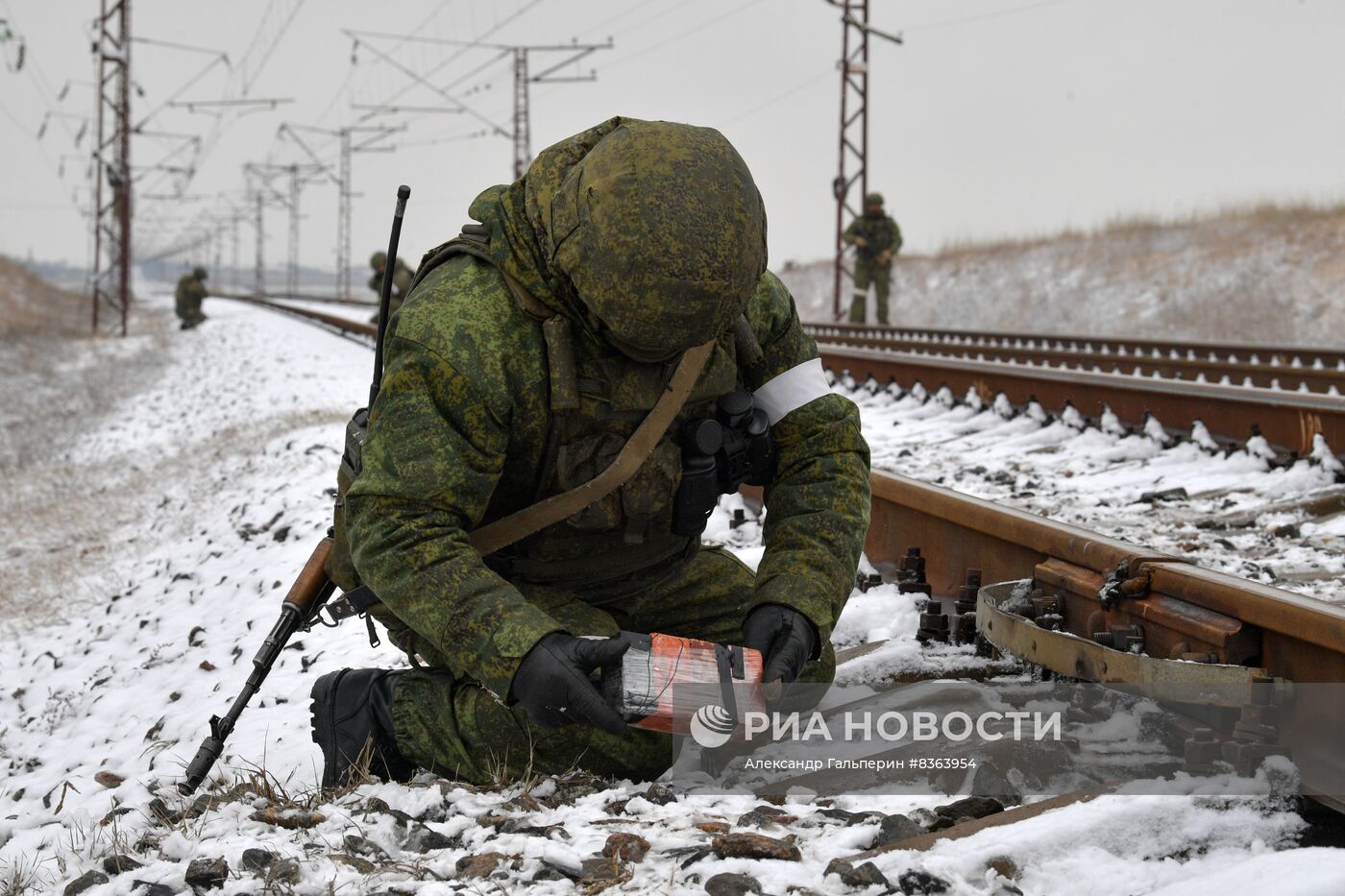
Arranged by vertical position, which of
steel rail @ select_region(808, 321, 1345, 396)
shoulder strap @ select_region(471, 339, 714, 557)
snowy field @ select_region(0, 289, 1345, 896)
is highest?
steel rail @ select_region(808, 321, 1345, 396)

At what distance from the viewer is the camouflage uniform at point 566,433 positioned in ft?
8.59

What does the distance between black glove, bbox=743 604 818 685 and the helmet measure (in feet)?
2.15

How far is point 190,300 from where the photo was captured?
32.2 meters

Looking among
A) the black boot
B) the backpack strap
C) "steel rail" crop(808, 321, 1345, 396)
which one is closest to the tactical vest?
the backpack strap

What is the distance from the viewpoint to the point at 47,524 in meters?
9.52

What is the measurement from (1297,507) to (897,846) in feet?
11.1

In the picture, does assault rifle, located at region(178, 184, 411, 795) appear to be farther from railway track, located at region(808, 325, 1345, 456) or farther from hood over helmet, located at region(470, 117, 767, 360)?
railway track, located at region(808, 325, 1345, 456)

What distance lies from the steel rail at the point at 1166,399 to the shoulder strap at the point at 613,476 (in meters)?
3.80

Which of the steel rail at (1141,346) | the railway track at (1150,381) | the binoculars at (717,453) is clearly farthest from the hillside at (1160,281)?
the binoculars at (717,453)

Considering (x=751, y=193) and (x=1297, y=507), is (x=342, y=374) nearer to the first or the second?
(x=1297, y=507)

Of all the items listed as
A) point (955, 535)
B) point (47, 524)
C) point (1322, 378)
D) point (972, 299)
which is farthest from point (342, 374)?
point (972, 299)

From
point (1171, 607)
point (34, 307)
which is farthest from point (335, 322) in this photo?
point (1171, 607)

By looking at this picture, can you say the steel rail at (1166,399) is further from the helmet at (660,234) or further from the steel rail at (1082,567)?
the helmet at (660,234)

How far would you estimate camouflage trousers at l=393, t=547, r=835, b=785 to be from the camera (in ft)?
9.48
